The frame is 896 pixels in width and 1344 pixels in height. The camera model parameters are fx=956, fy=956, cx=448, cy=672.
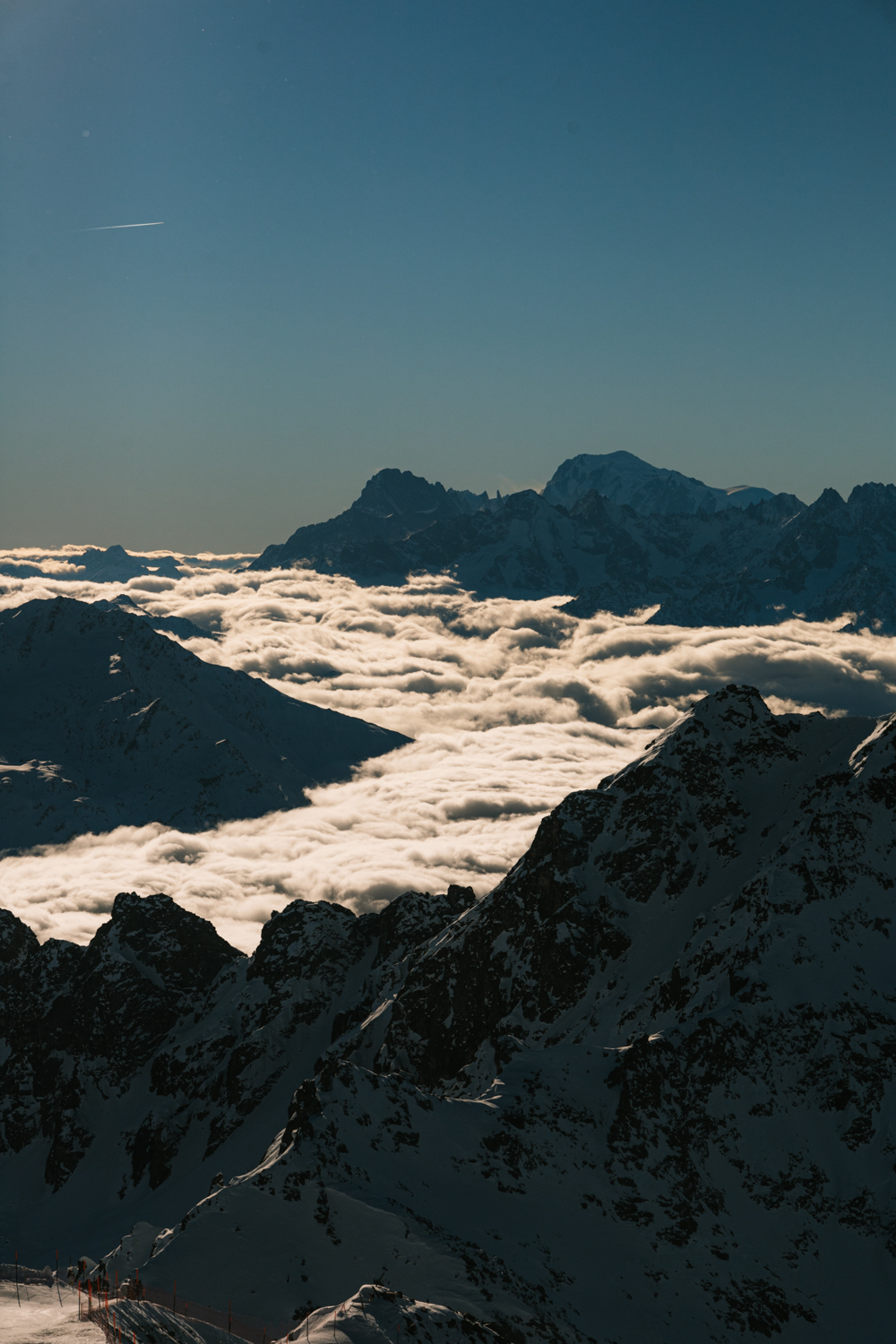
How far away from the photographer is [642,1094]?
95.2 metres

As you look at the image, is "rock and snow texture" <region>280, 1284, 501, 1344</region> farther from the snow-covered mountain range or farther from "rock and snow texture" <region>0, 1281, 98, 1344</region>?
"rock and snow texture" <region>0, 1281, 98, 1344</region>

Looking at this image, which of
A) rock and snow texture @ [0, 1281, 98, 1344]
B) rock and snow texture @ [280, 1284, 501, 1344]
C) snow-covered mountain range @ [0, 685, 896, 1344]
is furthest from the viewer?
snow-covered mountain range @ [0, 685, 896, 1344]

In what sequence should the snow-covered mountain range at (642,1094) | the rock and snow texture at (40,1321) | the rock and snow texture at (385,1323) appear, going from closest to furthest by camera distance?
the rock and snow texture at (40,1321) < the rock and snow texture at (385,1323) < the snow-covered mountain range at (642,1094)

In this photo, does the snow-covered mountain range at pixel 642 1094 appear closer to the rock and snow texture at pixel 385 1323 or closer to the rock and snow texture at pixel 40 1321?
the rock and snow texture at pixel 385 1323

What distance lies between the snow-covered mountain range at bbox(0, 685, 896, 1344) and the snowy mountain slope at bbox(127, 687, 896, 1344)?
0.25m

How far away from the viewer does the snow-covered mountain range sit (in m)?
71.2

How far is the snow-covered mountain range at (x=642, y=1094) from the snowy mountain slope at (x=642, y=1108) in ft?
0.83

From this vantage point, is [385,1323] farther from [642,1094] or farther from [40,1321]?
[642,1094]

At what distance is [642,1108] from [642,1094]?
135 cm

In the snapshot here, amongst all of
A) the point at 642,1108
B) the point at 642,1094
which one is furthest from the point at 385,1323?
the point at 642,1094

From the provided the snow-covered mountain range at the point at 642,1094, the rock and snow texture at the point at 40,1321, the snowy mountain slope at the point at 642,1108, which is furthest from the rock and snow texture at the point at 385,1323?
the rock and snow texture at the point at 40,1321

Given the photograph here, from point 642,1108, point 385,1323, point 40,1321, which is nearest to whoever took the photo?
point 40,1321

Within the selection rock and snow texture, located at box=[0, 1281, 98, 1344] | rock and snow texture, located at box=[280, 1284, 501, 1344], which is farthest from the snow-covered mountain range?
rock and snow texture, located at box=[0, 1281, 98, 1344]

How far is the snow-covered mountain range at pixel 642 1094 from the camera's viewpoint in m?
71.2
